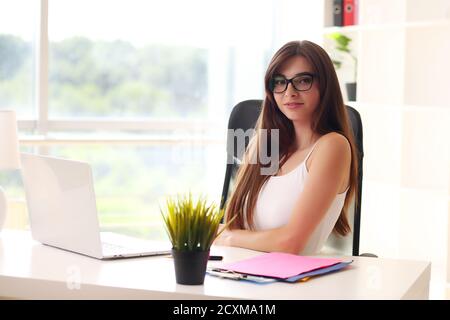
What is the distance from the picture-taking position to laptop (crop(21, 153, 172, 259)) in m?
1.87

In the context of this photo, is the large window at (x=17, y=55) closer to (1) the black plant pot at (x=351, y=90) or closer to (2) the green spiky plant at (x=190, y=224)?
(1) the black plant pot at (x=351, y=90)

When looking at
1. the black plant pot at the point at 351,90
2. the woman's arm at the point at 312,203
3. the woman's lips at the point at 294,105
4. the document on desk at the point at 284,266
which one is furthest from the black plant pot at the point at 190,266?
the black plant pot at the point at 351,90

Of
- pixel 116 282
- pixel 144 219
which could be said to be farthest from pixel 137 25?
pixel 116 282

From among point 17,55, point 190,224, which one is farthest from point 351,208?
point 17,55

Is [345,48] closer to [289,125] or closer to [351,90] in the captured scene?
[351,90]

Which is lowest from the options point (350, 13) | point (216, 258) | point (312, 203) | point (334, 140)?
point (216, 258)

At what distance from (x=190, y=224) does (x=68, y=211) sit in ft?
1.43

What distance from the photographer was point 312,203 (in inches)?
86.4

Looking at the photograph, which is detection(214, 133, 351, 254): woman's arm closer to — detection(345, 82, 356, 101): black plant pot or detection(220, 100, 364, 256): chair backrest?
detection(220, 100, 364, 256): chair backrest

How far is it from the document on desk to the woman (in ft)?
0.85

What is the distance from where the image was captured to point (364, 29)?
3.99 meters

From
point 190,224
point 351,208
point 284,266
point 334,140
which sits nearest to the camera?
point 190,224
